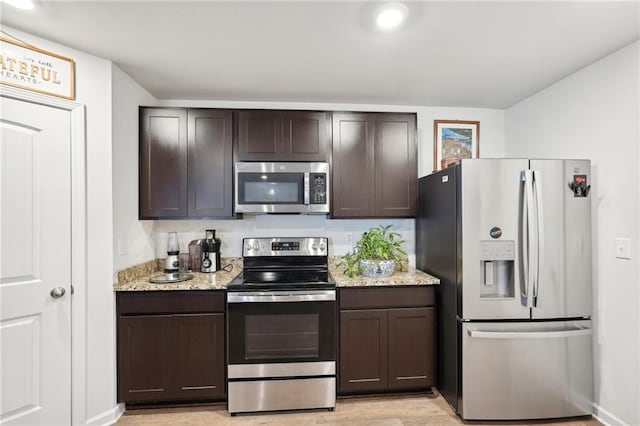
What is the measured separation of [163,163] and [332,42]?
1595mm

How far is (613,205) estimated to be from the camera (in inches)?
76.2

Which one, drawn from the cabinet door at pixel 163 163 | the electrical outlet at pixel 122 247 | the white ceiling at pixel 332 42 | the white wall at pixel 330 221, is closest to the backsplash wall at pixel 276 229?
the white wall at pixel 330 221

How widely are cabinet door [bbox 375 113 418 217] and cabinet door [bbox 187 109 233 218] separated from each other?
1247 millimetres

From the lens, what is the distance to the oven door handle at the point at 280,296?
209cm

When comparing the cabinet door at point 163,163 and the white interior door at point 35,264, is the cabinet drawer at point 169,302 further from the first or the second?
the cabinet door at point 163,163

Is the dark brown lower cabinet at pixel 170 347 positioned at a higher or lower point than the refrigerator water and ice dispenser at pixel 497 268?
lower

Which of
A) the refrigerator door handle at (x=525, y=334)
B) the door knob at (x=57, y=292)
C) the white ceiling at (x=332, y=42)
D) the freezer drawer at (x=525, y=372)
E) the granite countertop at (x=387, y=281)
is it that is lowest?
the freezer drawer at (x=525, y=372)

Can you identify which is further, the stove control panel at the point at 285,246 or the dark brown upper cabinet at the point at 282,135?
the stove control panel at the point at 285,246

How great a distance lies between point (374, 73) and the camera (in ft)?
7.22

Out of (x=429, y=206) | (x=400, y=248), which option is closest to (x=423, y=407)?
(x=400, y=248)

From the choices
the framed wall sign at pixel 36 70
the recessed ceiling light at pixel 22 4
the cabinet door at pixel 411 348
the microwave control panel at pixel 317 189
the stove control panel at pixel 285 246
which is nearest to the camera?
the recessed ceiling light at pixel 22 4

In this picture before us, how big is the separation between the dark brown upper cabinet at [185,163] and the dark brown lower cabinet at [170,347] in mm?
708

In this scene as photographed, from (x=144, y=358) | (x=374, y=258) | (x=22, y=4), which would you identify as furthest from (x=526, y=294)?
(x=22, y=4)

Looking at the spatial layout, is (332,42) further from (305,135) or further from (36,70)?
(36,70)
